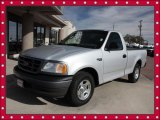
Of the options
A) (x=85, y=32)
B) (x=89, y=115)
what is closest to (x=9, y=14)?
(x=85, y=32)

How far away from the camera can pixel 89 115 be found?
3.84m

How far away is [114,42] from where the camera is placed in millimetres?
5309

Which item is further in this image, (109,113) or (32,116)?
(109,113)

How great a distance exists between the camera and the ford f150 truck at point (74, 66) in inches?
148

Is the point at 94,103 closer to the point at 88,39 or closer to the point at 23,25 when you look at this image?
the point at 88,39

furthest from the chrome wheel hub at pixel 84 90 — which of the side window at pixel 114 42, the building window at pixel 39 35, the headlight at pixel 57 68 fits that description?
the building window at pixel 39 35

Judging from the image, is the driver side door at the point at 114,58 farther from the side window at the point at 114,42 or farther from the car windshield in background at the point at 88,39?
the car windshield in background at the point at 88,39

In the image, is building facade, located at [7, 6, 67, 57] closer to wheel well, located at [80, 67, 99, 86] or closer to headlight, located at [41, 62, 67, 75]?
wheel well, located at [80, 67, 99, 86]

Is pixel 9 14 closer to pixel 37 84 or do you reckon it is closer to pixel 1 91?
pixel 1 91

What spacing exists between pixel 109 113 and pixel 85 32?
2.52 m

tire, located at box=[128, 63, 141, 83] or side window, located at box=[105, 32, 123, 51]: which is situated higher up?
side window, located at box=[105, 32, 123, 51]

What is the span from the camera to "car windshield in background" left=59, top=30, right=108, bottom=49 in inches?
194

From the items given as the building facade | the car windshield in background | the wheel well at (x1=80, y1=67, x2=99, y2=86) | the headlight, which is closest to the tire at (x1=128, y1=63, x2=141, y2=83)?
A: the car windshield in background

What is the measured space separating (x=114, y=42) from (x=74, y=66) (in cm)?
189
